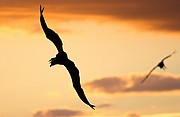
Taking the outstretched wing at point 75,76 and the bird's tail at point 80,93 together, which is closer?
the bird's tail at point 80,93

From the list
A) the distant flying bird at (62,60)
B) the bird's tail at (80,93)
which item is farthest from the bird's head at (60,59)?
the bird's tail at (80,93)

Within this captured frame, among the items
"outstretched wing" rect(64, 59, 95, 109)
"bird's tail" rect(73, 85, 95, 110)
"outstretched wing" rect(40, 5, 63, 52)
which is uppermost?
"outstretched wing" rect(40, 5, 63, 52)

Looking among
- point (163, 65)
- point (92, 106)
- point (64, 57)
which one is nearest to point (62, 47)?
point (64, 57)

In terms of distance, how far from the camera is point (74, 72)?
6838cm

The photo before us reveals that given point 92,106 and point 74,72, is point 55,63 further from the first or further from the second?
point 92,106

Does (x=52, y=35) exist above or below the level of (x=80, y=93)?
above

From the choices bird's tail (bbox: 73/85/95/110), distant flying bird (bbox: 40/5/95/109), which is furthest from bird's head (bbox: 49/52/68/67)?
bird's tail (bbox: 73/85/95/110)

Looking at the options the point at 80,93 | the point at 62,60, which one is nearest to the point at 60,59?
the point at 62,60

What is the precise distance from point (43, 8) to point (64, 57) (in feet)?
13.2

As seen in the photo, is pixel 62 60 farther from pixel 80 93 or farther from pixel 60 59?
pixel 80 93

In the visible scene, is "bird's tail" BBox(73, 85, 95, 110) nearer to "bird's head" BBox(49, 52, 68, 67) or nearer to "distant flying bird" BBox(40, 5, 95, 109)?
"distant flying bird" BBox(40, 5, 95, 109)

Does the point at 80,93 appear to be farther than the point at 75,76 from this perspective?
No

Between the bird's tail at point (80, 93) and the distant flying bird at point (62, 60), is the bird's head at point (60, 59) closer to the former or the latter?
the distant flying bird at point (62, 60)

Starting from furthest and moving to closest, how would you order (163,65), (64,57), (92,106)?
(163,65) → (64,57) → (92,106)
